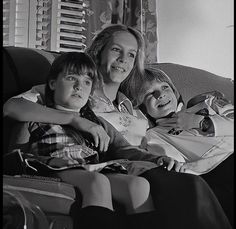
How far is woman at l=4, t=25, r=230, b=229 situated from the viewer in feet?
3.68

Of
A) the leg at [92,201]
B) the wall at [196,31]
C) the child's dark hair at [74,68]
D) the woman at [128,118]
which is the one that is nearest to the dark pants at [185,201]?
the woman at [128,118]

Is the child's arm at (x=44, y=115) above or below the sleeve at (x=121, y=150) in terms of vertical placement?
above

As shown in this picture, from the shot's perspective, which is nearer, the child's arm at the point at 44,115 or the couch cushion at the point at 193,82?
the child's arm at the point at 44,115

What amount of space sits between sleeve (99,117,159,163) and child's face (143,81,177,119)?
0.18 metres

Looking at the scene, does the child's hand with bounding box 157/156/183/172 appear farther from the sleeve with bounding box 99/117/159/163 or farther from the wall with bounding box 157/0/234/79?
the wall with bounding box 157/0/234/79

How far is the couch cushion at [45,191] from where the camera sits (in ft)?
3.18

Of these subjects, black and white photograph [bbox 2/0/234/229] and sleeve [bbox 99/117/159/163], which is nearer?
black and white photograph [bbox 2/0/234/229]

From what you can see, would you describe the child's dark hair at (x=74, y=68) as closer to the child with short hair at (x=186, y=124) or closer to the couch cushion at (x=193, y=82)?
the child with short hair at (x=186, y=124)

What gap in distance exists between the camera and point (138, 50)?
4.77ft

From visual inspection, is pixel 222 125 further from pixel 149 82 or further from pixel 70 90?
pixel 70 90

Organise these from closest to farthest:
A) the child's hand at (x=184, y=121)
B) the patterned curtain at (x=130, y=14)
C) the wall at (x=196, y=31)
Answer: the child's hand at (x=184, y=121) → the patterned curtain at (x=130, y=14) → the wall at (x=196, y=31)

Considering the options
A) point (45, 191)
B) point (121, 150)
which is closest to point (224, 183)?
point (121, 150)

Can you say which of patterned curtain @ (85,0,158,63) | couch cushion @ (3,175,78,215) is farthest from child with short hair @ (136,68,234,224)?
patterned curtain @ (85,0,158,63)

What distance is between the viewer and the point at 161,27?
2480mm
